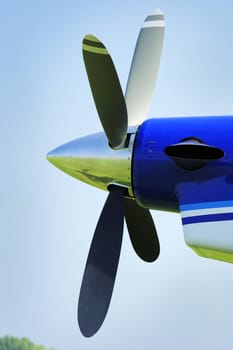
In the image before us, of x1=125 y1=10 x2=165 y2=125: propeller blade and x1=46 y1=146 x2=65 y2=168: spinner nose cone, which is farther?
x1=125 y1=10 x2=165 y2=125: propeller blade

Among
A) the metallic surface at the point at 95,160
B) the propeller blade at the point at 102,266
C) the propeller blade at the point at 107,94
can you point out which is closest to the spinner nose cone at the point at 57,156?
the metallic surface at the point at 95,160

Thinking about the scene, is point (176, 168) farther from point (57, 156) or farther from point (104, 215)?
point (57, 156)

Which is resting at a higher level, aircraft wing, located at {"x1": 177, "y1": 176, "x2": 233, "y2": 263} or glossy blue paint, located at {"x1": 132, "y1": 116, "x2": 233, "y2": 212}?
glossy blue paint, located at {"x1": 132, "y1": 116, "x2": 233, "y2": 212}

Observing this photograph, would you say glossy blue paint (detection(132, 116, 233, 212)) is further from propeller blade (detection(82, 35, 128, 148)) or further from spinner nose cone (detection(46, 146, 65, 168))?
spinner nose cone (detection(46, 146, 65, 168))

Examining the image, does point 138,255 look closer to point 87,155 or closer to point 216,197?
point 87,155

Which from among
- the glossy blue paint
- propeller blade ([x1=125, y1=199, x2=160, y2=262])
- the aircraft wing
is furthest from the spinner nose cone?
the aircraft wing

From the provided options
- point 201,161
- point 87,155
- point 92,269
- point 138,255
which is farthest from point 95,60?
point 138,255

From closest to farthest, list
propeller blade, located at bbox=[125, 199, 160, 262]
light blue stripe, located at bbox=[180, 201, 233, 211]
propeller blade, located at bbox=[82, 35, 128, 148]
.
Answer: light blue stripe, located at bbox=[180, 201, 233, 211]
propeller blade, located at bbox=[82, 35, 128, 148]
propeller blade, located at bbox=[125, 199, 160, 262]
